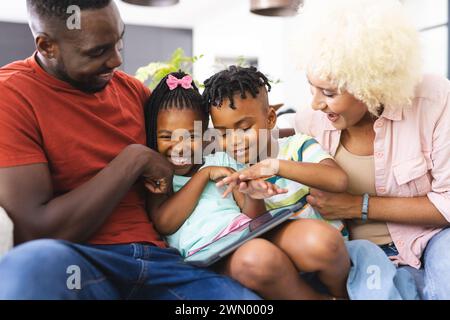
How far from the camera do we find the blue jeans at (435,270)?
1138 mm

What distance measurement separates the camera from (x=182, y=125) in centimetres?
136

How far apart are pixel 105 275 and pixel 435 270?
2.58ft

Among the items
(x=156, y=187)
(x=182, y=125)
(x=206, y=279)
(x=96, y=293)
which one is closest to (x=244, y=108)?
(x=182, y=125)

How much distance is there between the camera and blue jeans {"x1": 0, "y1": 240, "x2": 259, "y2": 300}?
0.87 meters

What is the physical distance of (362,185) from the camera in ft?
4.48

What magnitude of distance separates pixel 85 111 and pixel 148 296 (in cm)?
47

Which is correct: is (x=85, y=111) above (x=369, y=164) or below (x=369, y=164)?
above

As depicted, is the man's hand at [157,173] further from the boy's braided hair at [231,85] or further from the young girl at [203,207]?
the boy's braided hair at [231,85]

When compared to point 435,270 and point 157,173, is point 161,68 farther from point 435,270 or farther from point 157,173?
point 435,270

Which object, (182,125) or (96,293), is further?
(182,125)

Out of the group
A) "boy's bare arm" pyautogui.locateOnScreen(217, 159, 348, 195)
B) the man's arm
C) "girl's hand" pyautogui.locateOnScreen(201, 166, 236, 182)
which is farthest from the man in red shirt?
"boy's bare arm" pyautogui.locateOnScreen(217, 159, 348, 195)

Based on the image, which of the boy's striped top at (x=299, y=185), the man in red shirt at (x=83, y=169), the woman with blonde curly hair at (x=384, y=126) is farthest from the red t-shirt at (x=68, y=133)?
the woman with blonde curly hair at (x=384, y=126)

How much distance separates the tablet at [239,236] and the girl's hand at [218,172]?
159mm
